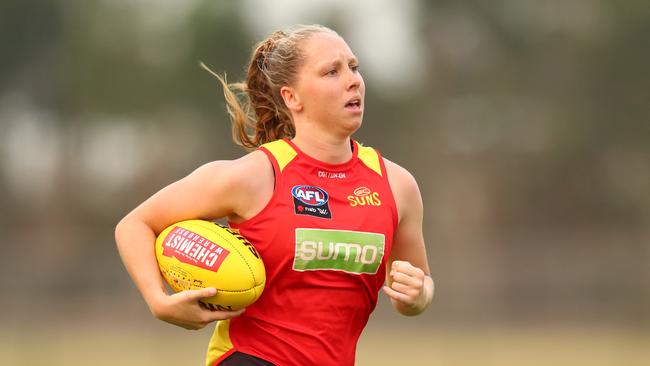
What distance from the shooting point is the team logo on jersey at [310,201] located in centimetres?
406

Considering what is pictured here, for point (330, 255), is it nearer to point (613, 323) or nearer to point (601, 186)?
point (613, 323)

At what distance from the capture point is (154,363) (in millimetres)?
13578

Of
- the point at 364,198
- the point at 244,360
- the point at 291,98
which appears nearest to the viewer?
the point at 244,360

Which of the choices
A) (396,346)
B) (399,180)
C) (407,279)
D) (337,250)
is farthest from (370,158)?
(396,346)

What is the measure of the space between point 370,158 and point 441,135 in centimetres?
2238

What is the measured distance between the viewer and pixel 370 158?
4379 mm

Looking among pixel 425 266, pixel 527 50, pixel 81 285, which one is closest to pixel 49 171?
pixel 81 285

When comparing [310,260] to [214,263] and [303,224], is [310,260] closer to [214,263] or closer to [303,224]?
[303,224]

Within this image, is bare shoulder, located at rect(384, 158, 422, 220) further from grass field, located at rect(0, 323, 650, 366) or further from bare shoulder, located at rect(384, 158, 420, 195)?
grass field, located at rect(0, 323, 650, 366)

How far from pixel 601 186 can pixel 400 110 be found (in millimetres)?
5365

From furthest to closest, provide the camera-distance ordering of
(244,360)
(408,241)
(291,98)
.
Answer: (408,241) < (291,98) < (244,360)

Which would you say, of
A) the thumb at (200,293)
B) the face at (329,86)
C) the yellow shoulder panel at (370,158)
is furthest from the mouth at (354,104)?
the thumb at (200,293)

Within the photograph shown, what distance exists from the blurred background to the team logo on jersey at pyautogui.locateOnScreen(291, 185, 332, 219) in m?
12.3

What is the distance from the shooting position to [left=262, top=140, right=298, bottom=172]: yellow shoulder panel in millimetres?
4160
